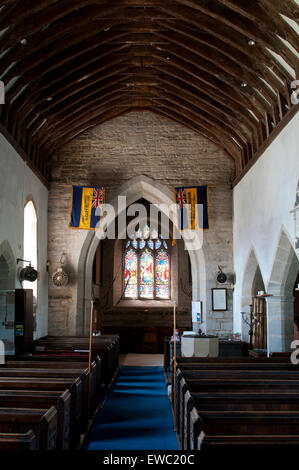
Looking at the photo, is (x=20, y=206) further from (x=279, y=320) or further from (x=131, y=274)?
(x=131, y=274)

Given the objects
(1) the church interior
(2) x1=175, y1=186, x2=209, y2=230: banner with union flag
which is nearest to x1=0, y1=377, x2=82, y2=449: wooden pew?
(1) the church interior

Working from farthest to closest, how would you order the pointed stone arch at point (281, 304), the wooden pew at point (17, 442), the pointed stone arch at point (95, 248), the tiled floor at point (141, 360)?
the tiled floor at point (141, 360) → the pointed stone arch at point (95, 248) → the pointed stone arch at point (281, 304) → the wooden pew at point (17, 442)

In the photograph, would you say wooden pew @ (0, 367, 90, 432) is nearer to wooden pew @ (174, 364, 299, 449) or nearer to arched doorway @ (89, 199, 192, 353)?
wooden pew @ (174, 364, 299, 449)

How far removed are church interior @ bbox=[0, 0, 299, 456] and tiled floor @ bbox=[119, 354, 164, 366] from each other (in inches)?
6.2

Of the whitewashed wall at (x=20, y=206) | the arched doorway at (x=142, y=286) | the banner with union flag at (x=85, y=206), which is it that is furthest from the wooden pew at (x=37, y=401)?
the arched doorway at (x=142, y=286)

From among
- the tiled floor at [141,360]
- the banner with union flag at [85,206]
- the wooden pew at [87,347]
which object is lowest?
the tiled floor at [141,360]

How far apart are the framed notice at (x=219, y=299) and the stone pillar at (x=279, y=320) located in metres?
2.62

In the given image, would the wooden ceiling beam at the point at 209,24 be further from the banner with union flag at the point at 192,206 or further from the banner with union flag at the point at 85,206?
the banner with union flag at the point at 85,206

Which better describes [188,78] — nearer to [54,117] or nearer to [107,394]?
[54,117]

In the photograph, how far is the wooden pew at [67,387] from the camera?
4324 millimetres

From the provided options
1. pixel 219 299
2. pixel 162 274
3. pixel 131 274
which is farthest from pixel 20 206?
pixel 162 274

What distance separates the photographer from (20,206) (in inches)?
357

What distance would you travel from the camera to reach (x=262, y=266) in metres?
9.04

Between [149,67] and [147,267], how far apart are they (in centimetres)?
785
